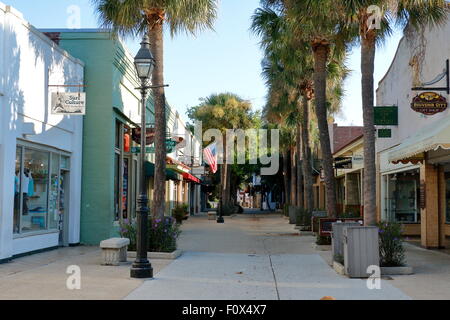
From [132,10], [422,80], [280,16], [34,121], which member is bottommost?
[34,121]

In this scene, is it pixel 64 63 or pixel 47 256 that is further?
pixel 64 63

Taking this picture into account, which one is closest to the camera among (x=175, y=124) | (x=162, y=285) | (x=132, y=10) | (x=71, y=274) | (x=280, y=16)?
(x=162, y=285)

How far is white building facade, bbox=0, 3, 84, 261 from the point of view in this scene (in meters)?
12.4

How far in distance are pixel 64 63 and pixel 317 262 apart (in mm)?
8886

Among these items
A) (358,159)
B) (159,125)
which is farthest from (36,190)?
(358,159)

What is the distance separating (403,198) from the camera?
2109cm

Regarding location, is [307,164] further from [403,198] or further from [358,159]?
[403,198]

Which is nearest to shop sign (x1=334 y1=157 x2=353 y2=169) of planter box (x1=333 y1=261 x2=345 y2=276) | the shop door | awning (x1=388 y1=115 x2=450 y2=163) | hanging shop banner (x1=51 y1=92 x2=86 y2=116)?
awning (x1=388 y1=115 x2=450 y2=163)

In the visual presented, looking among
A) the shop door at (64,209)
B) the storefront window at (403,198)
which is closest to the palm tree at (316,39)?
the storefront window at (403,198)

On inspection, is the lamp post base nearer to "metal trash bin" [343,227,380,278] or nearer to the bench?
the bench

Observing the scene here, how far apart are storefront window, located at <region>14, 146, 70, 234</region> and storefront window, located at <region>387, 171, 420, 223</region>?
1225cm

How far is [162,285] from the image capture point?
980 cm
